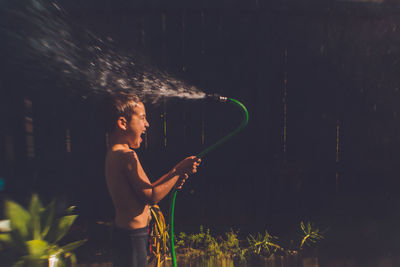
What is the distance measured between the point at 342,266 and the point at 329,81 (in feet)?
6.93

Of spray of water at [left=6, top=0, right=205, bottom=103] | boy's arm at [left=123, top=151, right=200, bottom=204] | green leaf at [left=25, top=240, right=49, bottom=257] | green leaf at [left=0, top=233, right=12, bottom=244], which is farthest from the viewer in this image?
spray of water at [left=6, top=0, right=205, bottom=103]

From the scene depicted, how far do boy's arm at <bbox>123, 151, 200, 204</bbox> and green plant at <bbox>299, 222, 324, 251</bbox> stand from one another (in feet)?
6.74

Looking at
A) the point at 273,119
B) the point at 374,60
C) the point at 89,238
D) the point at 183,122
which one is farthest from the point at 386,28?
the point at 89,238

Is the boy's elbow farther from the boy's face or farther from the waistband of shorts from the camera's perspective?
the boy's face

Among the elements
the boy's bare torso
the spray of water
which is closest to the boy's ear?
the boy's bare torso

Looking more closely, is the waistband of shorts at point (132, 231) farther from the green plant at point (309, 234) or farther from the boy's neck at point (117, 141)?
the green plant at point (309, 234)

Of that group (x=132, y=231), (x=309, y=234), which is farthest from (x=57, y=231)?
(x=309, y=234)

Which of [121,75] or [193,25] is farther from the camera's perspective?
[193,25]

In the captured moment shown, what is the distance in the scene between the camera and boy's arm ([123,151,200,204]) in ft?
5.90

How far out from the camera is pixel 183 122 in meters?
3.38

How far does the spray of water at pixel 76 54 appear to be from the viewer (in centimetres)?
306

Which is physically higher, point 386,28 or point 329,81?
point 386,28

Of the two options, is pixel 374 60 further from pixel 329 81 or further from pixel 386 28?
pixel 329 81

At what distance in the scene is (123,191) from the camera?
5.95 feet
